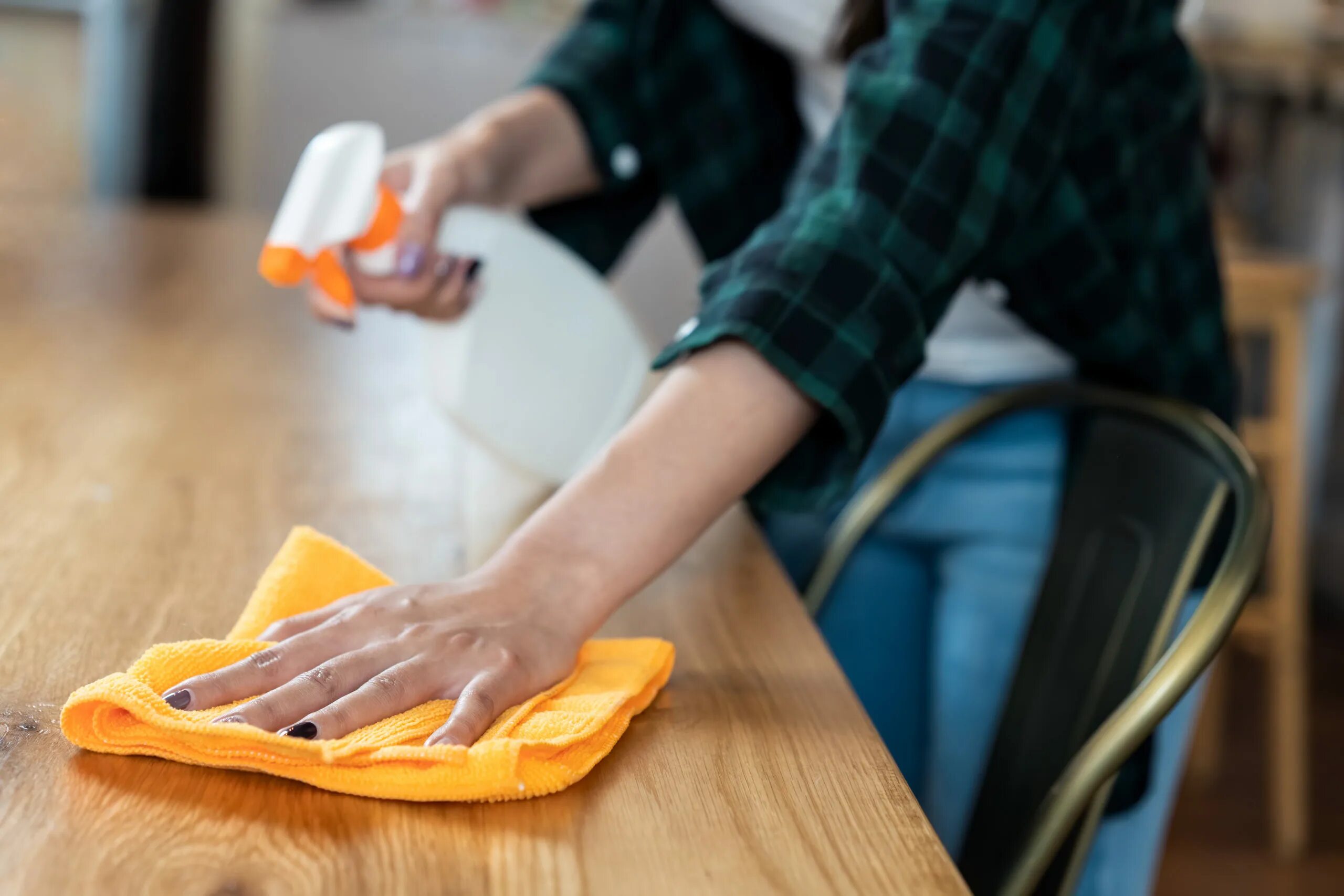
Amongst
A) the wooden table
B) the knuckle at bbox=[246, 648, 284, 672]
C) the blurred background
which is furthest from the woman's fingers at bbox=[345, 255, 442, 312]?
the blurred background

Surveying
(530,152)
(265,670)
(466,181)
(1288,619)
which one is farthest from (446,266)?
(1288,619)

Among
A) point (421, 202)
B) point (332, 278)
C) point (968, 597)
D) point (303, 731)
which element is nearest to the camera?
point (303, 731)

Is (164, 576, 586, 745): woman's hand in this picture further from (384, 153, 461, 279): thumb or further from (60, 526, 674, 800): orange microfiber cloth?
(384, 153, 461, 279): thumb

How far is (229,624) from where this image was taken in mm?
611

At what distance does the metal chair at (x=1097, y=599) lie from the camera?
67 cm

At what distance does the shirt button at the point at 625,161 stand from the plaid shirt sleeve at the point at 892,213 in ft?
1.34

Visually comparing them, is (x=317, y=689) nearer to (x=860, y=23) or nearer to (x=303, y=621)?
(x=303, y=621)

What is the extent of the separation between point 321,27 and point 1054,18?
110 inches

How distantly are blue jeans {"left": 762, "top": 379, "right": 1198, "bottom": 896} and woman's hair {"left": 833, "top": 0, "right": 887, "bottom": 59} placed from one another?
0.86 feet

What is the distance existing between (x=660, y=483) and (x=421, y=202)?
345mm

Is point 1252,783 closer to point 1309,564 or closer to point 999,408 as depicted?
point 1309,564

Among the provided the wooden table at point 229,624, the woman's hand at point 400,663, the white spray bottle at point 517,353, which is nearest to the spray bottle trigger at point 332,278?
the white spray bottle at point 517,353

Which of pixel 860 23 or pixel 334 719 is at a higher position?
pixel 860 23

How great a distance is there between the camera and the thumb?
80 centimetres
